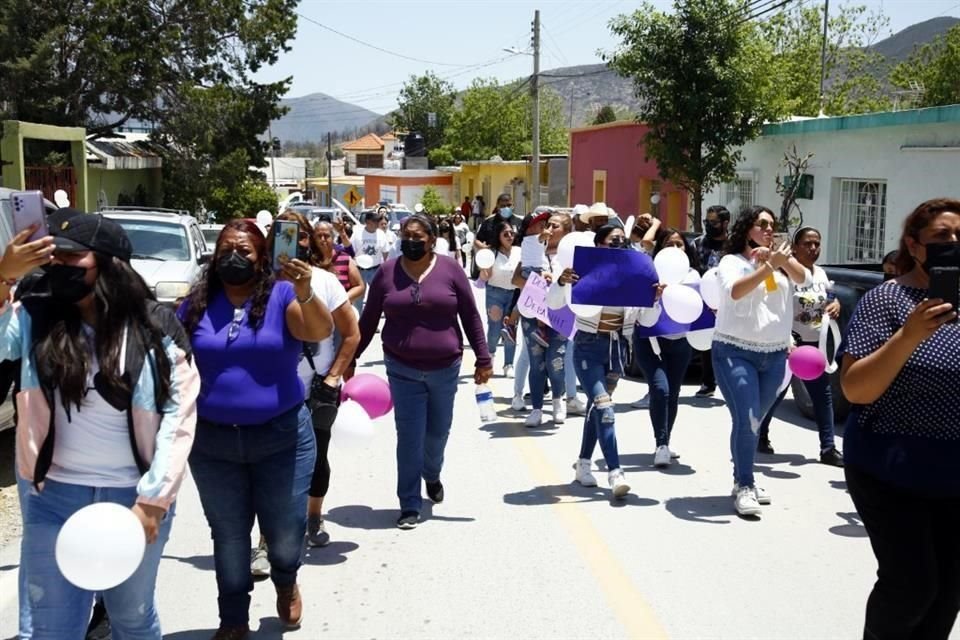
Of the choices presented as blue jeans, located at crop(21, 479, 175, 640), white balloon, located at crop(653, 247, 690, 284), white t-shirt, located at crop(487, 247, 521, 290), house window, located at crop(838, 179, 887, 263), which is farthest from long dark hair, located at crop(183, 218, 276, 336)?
house window, located at crop(838, 179, 887, 263)

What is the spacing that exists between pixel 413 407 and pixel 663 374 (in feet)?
7.66

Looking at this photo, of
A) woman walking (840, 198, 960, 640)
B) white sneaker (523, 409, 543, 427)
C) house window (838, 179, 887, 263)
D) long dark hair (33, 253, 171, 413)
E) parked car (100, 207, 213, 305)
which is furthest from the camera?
house window (838, 179, 887, 263)

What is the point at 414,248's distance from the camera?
661 cm

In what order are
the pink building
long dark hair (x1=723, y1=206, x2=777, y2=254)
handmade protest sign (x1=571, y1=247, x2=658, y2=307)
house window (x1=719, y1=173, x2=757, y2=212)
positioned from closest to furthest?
long dark hair (x1=723, y1=206, x2=777, y2=254) → handmade protest sign (x1=571, y1=247, x2=658, y2=307) → house window (x1=719, y1=173, x2=757, y2=212) → the pink building

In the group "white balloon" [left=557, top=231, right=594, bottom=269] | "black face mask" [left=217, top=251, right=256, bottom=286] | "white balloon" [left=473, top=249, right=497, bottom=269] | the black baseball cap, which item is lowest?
"white balloon" [left=473, top=249, right=497, bottom=269]

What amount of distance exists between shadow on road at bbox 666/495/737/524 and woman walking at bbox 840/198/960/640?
9.50ft

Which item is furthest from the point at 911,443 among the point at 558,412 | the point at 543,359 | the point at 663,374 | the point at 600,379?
the point at 558,412

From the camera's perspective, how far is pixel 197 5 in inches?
1243

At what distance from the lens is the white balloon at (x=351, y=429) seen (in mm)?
5801

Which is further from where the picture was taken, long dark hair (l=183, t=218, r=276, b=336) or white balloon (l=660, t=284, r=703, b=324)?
white balloon (l=660, t=284, r=703, b=324)

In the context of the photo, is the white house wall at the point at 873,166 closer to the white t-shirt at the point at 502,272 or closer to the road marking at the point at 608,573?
the white t-shirt at the point at 502,272

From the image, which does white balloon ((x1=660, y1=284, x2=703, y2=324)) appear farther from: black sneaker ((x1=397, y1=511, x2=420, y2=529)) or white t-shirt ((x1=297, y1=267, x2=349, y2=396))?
white t-shirt ((x1=297, y1=267, x2=349, y2=396))

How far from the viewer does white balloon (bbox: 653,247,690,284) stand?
804cm

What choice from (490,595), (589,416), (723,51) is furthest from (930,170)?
(490,595)
